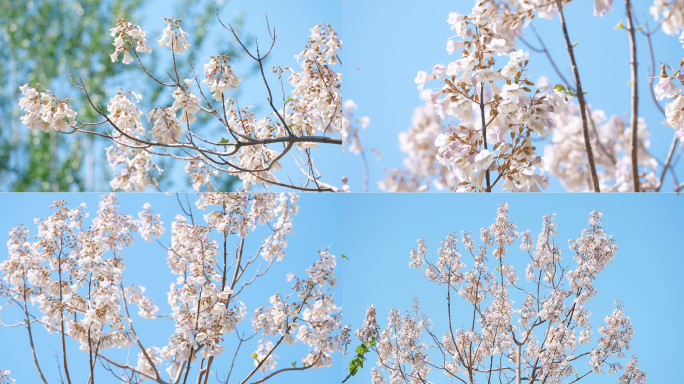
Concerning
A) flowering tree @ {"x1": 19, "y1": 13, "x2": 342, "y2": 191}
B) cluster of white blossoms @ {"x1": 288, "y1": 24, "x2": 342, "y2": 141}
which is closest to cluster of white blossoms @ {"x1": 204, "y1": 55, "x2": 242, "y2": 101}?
flowering tree @ {"x1": 19, "y1": 13, "x2": 342, "y2": 191}

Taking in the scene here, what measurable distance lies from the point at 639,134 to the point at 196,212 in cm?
145

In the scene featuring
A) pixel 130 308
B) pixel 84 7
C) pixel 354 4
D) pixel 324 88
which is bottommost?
pixel 130 308

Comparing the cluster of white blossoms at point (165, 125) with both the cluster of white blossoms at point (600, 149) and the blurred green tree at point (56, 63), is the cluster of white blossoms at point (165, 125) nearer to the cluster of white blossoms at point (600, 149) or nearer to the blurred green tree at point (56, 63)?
the blurred green tree at point (56, 63)

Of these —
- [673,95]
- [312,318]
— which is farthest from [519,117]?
[312,318]

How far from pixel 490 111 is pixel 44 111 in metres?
1.34

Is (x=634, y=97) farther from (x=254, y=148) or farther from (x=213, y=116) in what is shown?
(x=213, y=116)

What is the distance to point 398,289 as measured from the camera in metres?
1.95

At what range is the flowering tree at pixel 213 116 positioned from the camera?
1.71 metres

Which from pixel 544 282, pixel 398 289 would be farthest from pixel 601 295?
pixel 398 289

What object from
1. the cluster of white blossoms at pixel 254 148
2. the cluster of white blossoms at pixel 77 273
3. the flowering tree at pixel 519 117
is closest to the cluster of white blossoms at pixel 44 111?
the cluster of white blossoms at pixel 77 273

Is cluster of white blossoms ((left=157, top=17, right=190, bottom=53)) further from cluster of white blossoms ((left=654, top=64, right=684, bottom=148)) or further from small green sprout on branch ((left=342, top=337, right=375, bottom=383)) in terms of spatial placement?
cluster of white blossoms ((left=654, top=64, right=684, bottom=148))

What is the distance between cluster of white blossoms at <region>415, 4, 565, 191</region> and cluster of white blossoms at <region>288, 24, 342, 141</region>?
0.58 meters

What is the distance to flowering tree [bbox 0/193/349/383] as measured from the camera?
1882 mm

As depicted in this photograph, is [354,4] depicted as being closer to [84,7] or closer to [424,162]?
[424,162]
